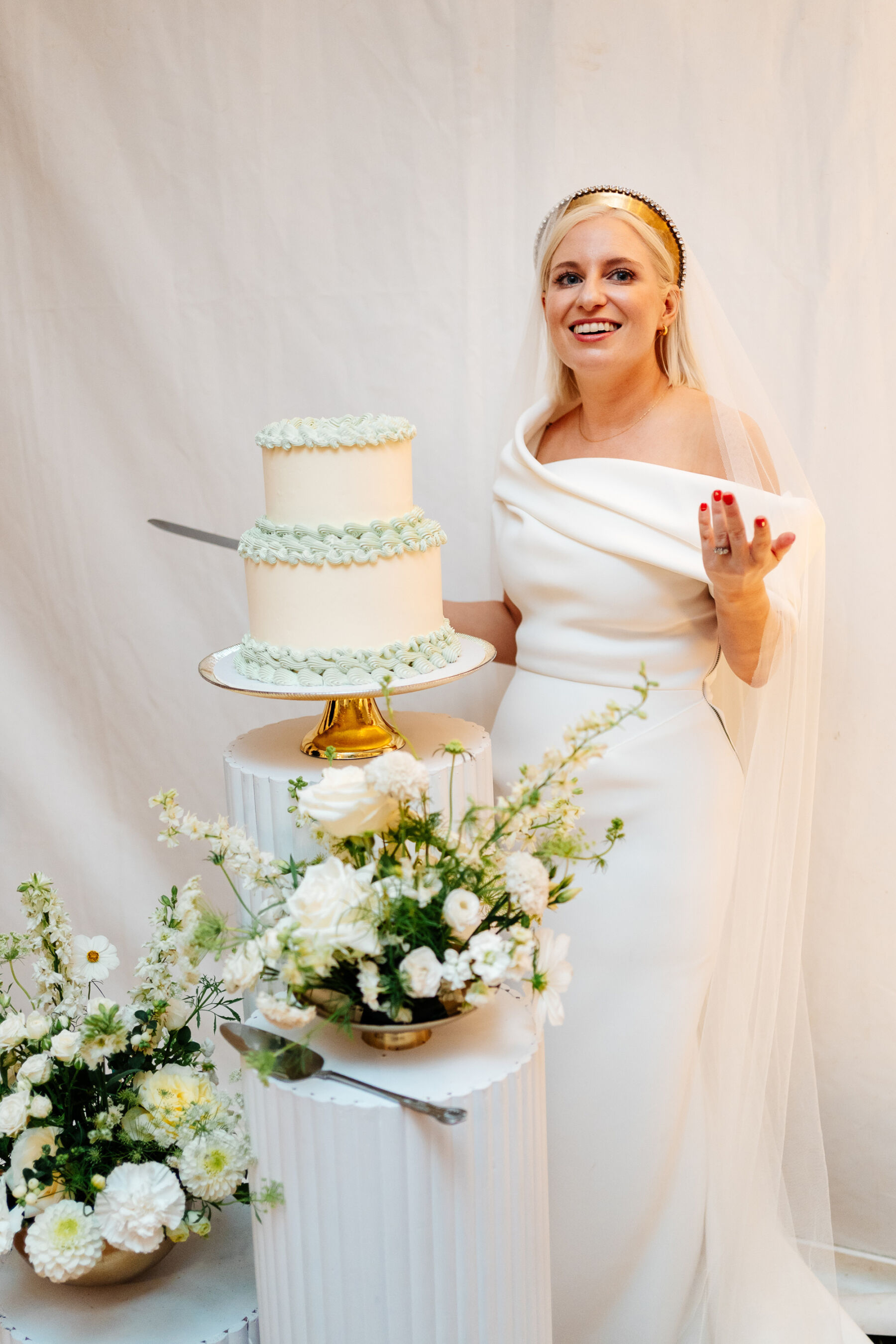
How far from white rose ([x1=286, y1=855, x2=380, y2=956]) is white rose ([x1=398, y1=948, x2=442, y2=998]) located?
4 centimetres

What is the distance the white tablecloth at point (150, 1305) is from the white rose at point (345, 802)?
0.80 meters

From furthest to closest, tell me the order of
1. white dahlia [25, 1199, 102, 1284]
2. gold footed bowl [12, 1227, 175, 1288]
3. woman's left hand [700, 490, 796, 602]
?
woman's left hand [700, 490, 796, 602]
gold footed bowl [12, 1227, 175, 1288]
white dahlia [25, 1199, 102, 1284]

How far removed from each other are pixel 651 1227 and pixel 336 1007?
118cm

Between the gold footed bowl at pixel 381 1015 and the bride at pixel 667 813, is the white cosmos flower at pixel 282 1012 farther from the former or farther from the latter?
the bride at pixel 667 813

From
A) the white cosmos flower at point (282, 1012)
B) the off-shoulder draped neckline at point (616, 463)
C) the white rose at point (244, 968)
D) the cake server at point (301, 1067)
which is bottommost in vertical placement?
the cake server at point (301, 1067)

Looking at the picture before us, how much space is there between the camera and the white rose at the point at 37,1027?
166 cm

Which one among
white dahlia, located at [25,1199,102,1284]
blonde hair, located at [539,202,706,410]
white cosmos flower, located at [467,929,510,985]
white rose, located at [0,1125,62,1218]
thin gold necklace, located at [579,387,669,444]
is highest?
blonde hair, located at [539,202,706,410]

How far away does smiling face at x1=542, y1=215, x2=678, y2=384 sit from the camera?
6.82 ft

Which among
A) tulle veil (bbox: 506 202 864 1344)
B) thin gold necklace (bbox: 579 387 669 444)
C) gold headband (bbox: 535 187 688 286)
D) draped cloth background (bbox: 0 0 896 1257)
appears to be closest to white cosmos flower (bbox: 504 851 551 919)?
tulle veil (bbox: 506 202 864 1344)

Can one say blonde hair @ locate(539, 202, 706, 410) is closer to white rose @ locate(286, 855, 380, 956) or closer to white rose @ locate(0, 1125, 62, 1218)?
white rose @ locate(286, 855, 380, 956)

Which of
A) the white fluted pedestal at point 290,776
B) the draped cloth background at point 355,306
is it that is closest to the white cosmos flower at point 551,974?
the white fluted pedestal at point 290,776

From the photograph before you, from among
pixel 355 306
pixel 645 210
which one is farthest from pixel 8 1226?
pixel 355 306

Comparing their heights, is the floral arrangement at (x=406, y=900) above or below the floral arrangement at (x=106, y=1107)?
above

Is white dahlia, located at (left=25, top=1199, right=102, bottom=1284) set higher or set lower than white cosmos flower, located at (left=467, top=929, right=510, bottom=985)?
lower
